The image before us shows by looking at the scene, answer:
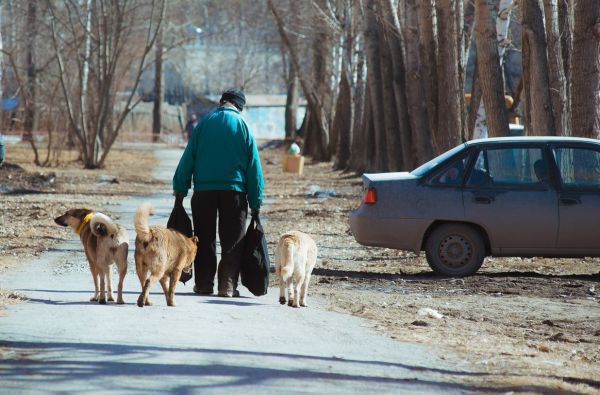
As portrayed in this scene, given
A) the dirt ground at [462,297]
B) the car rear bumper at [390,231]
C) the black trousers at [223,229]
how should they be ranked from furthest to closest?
1. the car rear bumper at [390,231]
2. the black trousers at [223,229]
3. the dirt ground at [462,297]

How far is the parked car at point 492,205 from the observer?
42.7 feet

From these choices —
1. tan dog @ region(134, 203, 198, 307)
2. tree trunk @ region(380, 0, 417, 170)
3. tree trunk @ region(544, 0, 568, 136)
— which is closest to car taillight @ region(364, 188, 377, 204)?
tan dog @ region(134, 203, 198, 307)

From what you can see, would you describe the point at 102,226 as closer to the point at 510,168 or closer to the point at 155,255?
the point at 155,255

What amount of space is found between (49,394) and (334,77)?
4368 centimetres

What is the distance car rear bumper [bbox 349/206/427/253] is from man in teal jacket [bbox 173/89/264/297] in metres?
2.60

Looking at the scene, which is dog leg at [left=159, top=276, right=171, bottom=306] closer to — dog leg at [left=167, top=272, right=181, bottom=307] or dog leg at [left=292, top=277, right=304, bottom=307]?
dog leg at [left=167, top=272, right=181, bottom=307]

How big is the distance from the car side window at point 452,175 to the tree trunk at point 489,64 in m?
5.96

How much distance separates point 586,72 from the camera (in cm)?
1612

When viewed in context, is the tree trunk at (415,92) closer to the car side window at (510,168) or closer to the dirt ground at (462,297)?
the dirt ground at (462,297)

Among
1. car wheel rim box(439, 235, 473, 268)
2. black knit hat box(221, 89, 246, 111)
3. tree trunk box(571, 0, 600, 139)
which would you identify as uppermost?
tree trunk box(571, 0, 600, 139)

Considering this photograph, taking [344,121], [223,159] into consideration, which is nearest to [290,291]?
[223,159]

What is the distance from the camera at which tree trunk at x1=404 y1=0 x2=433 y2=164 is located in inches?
1016

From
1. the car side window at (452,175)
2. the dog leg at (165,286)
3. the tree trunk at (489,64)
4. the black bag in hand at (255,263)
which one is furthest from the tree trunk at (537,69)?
the dog leg at (165,286)

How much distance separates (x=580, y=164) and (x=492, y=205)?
1.19 metres
